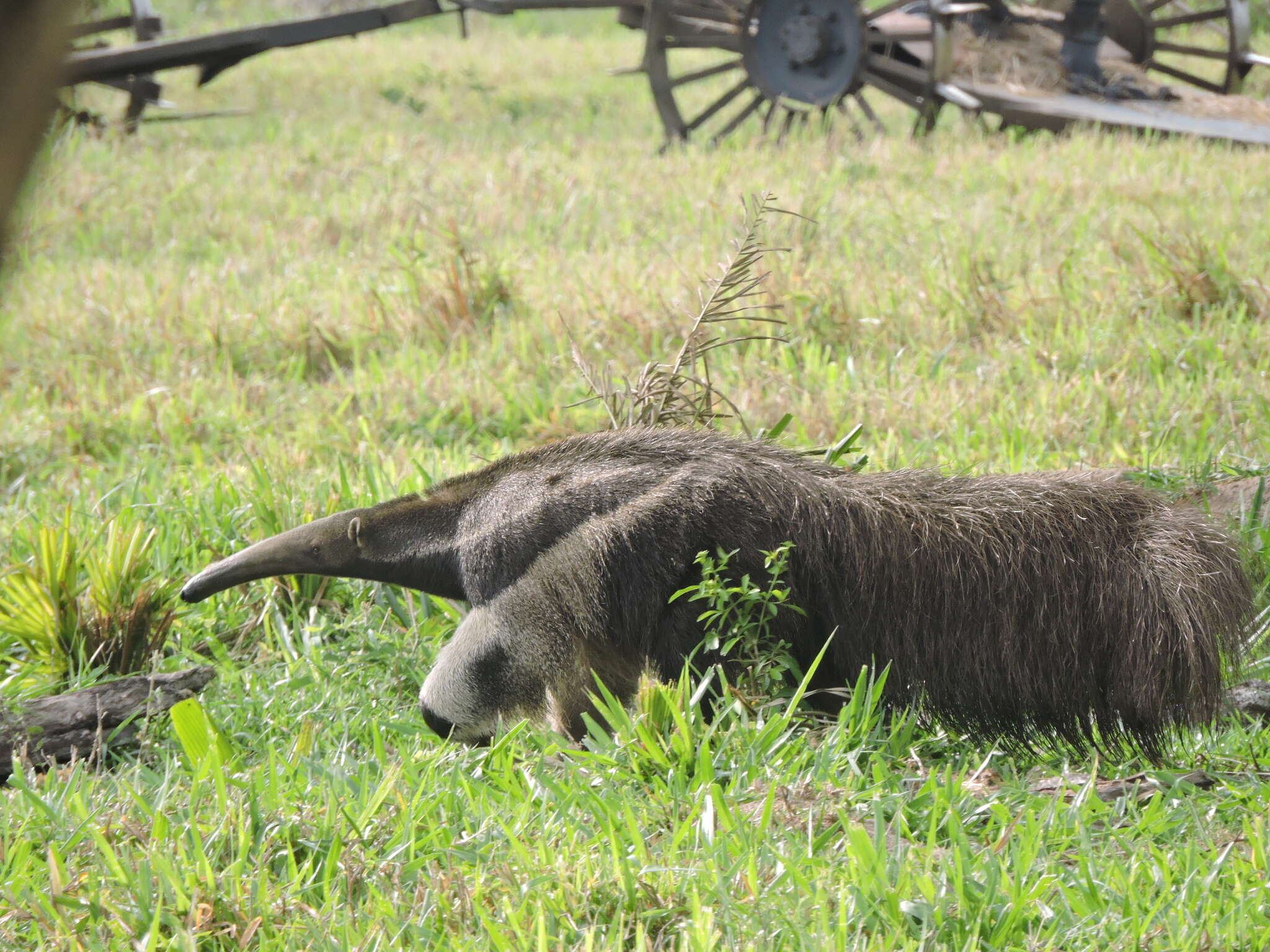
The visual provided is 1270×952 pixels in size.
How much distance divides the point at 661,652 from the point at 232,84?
14.3 metres

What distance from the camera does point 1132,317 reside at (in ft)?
18.2

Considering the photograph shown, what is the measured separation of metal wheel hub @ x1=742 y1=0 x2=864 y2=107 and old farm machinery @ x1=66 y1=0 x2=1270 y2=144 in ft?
0.04

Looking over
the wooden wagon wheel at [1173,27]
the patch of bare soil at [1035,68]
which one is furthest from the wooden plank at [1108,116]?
the wooden wagon wheel at [1173,27]

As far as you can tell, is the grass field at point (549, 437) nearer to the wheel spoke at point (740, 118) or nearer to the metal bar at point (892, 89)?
the metal bar at point (892, 89)

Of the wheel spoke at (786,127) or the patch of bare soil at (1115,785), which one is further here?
the wheel spoke at (786,127)

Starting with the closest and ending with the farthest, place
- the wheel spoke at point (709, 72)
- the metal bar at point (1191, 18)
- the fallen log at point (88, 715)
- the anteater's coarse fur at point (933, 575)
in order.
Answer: the anteater's coarse fur at point (933, 575), the fallen log at point (88, 715), the metal bar at point (1191, 18), the wheel spoke at point (709, 72)

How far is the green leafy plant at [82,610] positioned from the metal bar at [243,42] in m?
7.59

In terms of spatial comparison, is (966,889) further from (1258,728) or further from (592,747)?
(1258,728)

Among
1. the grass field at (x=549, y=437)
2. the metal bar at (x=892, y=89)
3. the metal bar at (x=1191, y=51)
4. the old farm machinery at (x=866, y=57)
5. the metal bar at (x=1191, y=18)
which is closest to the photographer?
the grass field at (x=549, y=437)

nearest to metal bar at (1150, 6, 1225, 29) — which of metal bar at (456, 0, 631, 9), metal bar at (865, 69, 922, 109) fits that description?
metal bar at (865, 69, 922, 109)

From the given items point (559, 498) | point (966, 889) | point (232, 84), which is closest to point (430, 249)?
point (559, 498)

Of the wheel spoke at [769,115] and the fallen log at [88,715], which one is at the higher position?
the wheel spoke at [769,115]

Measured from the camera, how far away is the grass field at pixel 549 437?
208cm

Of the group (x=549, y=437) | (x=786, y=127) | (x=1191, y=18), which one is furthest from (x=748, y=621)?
Answer: (x=1191, y=18)
